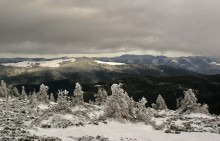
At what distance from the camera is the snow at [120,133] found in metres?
46.7

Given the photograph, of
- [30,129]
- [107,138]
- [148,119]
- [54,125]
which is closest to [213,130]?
[148,119]

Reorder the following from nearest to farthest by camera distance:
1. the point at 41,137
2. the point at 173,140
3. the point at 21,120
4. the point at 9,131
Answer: the point at 41,137 < the point at 9,131 < the point at 173,140 < the point at 21,120

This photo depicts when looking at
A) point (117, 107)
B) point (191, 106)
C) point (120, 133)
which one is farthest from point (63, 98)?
point (191, 106)

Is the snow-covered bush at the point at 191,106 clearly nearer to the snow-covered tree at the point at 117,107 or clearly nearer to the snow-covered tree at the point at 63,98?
the snow-covered tree at the point at 117,107

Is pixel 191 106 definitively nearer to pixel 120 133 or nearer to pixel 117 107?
pixel 117 107

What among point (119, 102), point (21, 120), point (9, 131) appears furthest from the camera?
point (119, 102)

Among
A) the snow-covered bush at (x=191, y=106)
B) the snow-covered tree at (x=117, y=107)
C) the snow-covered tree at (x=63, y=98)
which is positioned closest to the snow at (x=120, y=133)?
the snow-covered tree at (x=117, y=107)

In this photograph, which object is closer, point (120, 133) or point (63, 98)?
point (120, 133)

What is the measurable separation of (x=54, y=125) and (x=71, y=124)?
2.65m

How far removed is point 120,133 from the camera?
49.7 metres

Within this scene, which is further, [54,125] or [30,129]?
[54,125]

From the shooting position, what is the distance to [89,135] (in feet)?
153

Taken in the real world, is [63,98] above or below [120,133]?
above

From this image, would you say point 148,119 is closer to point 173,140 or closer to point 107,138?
point 173,140
